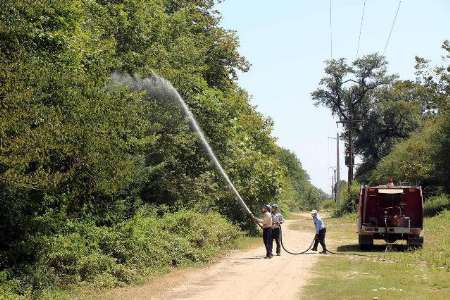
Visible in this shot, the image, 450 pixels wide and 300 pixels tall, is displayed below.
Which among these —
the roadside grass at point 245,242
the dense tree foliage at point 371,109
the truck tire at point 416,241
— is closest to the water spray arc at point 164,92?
the roadside grass at point 245,242

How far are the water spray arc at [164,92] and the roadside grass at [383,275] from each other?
17.2ft

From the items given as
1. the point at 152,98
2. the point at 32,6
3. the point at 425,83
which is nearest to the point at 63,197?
the point at 32,6

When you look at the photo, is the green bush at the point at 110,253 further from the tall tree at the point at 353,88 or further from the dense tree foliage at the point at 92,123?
the tall tree at the point at 353,88

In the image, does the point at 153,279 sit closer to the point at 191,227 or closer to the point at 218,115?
the point at 191,227

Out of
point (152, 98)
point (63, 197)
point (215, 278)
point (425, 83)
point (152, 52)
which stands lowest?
point (215, 278)

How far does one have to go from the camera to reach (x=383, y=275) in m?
15.5

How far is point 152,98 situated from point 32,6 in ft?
30.5

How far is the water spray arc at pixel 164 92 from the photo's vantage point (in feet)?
68.6

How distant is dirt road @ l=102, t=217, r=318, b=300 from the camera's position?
13.0 metres

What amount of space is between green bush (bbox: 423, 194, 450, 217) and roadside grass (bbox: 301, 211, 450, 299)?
2201cm

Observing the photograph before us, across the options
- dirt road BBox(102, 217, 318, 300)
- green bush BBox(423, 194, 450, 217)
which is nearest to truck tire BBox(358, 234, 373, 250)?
dirt road BBox(102, 217, 318, 300)

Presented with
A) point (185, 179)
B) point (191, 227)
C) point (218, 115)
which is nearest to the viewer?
point (191, 227)

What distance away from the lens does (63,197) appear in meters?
14.3

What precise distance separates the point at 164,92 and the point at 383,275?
453 inches
